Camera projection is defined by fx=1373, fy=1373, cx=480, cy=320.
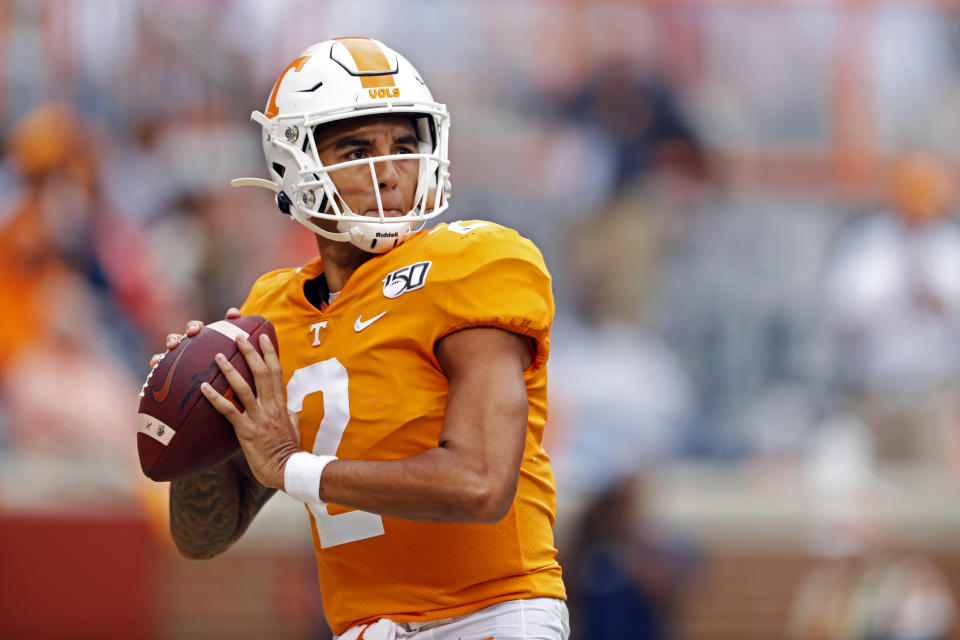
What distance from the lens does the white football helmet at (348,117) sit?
2.77 metres

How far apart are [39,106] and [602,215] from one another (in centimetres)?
323

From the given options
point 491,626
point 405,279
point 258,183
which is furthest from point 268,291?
point 491,626

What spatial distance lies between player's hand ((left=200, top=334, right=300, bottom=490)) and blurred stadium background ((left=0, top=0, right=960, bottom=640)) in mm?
3321

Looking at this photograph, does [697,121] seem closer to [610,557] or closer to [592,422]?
[592,422]

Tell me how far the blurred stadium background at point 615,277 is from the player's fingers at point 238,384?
11.0ft

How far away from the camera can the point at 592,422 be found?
7.20 metres

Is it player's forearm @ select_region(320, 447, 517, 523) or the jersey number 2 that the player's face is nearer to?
the jersey number 2

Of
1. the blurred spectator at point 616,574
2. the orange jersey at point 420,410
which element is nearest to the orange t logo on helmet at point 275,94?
the orange jersey at point 420,410

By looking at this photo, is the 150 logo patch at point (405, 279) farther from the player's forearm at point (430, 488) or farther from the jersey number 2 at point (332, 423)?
the player's forearm at point (430, 488)

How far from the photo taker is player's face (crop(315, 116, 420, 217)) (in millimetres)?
2773

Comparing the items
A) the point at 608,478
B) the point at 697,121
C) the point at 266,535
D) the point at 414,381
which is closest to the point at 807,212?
the point at 697,121

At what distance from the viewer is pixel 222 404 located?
2.62 m

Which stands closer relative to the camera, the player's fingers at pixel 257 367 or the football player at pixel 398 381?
the football player at pixel 398 381

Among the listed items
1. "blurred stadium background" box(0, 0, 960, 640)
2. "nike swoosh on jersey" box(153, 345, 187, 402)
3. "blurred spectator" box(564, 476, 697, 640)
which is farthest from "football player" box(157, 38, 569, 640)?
"blurred stadium background" box(0, 0, 960, 640)
